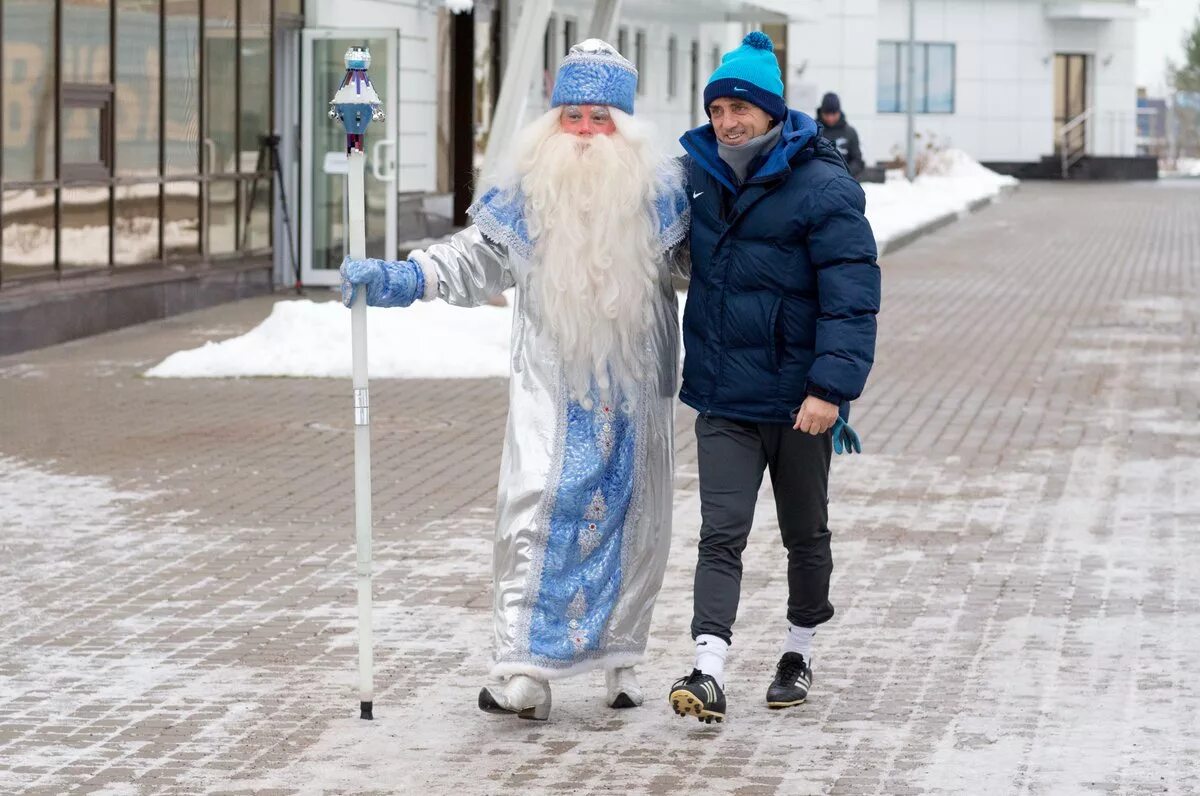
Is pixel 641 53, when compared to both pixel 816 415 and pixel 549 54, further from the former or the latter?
pixel 816 415

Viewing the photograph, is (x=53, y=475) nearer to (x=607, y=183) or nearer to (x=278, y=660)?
(x=278, y=660)

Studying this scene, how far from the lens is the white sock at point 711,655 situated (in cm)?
577

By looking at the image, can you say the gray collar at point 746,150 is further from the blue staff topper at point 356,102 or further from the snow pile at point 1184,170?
the snow pile at point 1184,170

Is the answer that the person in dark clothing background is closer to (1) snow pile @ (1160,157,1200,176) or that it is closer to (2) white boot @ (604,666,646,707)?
(2) white boot @ (604,666,646,707)

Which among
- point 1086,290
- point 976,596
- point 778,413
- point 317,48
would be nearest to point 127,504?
point 976,596

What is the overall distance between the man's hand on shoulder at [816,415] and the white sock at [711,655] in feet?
1.99

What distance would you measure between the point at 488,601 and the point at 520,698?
1.74 meters

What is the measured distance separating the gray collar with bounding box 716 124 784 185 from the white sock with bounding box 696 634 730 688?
1168mm

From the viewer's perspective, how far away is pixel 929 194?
41094mm

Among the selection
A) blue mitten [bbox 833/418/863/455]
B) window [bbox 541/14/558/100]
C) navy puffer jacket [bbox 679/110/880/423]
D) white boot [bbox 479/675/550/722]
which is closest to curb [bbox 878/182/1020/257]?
window [bbox 541/14/558/100]

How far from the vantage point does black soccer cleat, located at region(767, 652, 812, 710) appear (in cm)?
601

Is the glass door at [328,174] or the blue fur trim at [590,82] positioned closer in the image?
the blue fur trim at [590,82]

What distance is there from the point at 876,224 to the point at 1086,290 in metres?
8.68

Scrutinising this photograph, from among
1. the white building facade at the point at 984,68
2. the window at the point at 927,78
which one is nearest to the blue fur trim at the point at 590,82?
the white building facade at the point at 984,68
